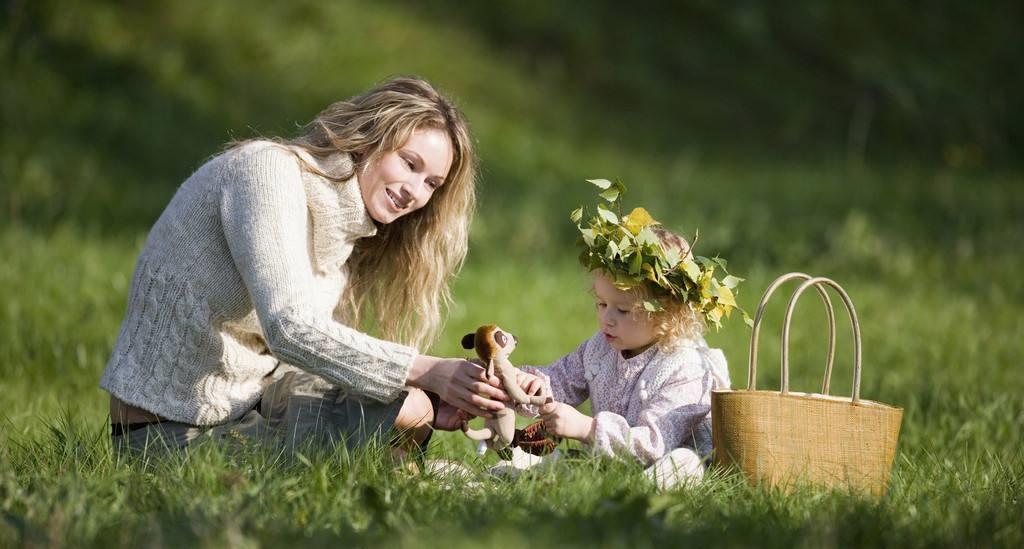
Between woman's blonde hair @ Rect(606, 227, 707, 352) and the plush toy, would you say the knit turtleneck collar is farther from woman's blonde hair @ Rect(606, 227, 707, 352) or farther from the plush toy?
woman's blonde hair @ Rect(606, 227, 707, 352)

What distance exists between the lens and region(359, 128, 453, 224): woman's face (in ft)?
11.5

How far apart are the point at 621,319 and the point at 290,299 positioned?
3.44ft

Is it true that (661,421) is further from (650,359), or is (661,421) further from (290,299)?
(290,299)

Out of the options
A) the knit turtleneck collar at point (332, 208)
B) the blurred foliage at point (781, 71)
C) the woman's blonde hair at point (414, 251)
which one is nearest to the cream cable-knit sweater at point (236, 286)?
the knit turtleneck collar at point (332, 208)

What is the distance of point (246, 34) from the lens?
10219mm

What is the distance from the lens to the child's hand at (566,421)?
3.25 metres

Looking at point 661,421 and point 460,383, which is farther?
point 661,421

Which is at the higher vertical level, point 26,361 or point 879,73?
point 879,73

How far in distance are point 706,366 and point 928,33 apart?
33.5 ft

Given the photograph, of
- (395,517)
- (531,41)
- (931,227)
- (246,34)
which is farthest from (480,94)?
(395,517)

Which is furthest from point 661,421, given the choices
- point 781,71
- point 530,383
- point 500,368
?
point 781,71

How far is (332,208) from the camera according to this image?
135 inches

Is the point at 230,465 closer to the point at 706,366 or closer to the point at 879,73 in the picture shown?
the point at 706,366

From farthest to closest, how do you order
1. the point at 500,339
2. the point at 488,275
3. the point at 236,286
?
1. the point at 488,275
2. the point at 236,286
3. the point at 500,339
